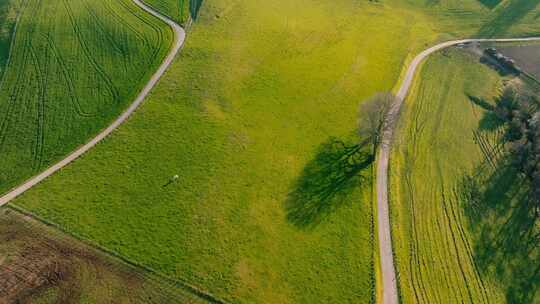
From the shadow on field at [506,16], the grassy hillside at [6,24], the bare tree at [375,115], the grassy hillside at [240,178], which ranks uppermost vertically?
the shadow on field at [506,16]

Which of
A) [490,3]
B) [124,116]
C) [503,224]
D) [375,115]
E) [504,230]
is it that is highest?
[490,3]

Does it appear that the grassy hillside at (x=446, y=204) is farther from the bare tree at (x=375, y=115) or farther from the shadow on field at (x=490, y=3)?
the shadow on field at (x=490, y=3)

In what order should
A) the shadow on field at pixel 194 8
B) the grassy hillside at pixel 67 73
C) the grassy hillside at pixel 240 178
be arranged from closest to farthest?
1. the grassy hillside at pixel 240 178
2. the grassy hillside at pixel 67 73
3. the shadow on field at pixel 194 8

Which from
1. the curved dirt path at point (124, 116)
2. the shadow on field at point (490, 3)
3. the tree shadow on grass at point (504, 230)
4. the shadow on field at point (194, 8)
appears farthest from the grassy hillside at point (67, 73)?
the shadow on field at point (490, 3)

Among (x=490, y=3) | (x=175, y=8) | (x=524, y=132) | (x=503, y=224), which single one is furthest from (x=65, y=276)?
(x=490, y=3)

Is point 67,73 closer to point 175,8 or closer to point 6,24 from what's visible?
point 6,24

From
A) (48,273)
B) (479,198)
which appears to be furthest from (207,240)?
(479,198)

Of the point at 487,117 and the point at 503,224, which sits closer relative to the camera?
the point at 503,224
